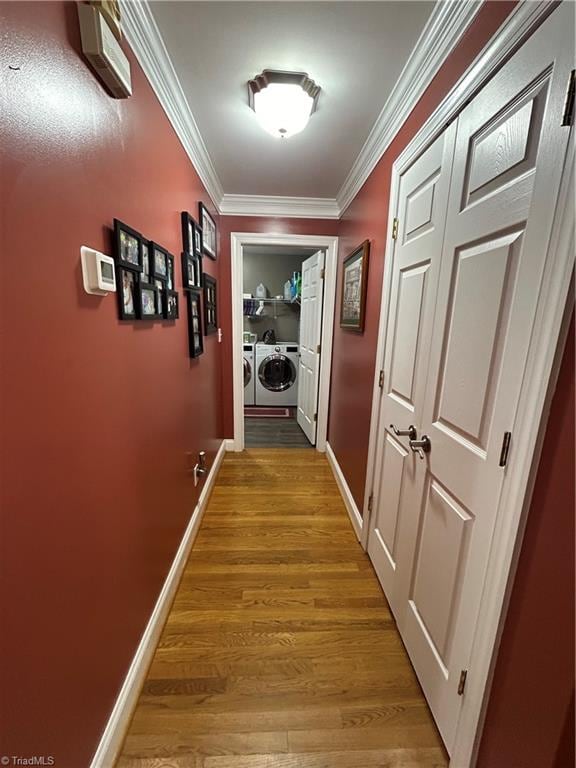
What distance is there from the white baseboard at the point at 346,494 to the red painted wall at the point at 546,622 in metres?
1.24

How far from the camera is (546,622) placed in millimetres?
660

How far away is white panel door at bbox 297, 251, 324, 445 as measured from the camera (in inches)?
120

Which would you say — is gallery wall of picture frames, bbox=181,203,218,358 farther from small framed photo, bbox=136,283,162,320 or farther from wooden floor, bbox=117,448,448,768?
wooden floor, bbox=117,448,448,768

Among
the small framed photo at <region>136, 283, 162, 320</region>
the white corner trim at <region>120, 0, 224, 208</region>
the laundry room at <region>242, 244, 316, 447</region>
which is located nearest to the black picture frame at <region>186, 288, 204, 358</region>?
the small framed photo at <region>136, 283, 162, 320</region>

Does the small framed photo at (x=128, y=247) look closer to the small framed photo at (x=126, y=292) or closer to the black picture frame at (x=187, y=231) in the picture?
the small framed photo at (x=126, y=292)

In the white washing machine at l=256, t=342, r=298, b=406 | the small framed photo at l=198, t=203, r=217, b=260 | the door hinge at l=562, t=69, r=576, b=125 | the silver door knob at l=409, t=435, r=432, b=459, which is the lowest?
the white washing machine at l=256, t=342, r=298, b=406

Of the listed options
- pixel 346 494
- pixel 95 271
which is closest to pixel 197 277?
pixel 95 271

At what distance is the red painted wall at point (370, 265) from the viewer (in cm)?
97

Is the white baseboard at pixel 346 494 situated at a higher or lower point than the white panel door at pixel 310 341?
lower

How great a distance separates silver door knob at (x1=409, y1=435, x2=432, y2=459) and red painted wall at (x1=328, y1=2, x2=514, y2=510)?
682mm

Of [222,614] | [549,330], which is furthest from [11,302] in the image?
[222,614]

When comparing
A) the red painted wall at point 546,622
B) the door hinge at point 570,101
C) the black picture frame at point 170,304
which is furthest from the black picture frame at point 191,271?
the red painted wall at point 546,622

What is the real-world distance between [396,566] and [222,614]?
2.82 feet

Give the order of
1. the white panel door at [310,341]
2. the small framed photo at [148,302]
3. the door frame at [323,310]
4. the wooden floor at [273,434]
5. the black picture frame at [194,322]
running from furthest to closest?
the wooden floor at [273,434] < the white panel door at [310,341] < the door frame at [323,310] < the black picture frame at [194,322] < the small framed photo at [148,302]
